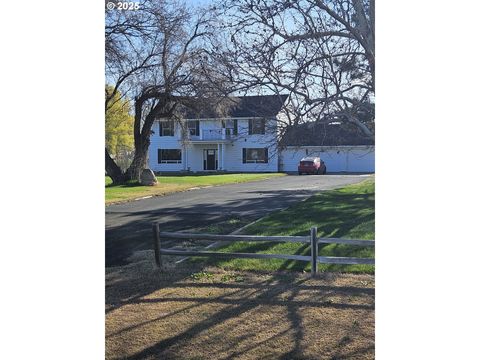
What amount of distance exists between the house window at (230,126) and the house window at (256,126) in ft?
0.32

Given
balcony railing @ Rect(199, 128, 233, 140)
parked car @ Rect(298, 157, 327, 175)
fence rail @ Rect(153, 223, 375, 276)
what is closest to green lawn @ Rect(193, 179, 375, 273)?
fence rail @ Rect(153, 223, 375, 276)

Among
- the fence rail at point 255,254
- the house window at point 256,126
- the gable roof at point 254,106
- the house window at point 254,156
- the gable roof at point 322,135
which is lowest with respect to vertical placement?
the fence rail at point 255,254

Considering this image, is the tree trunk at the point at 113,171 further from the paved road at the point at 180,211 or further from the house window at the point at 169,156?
the house window at the point at 169,156

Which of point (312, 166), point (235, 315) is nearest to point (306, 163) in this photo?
point (312, 166)

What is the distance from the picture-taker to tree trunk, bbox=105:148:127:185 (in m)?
3.08

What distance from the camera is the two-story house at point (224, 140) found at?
2699mm

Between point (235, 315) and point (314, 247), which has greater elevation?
point (314, 247)

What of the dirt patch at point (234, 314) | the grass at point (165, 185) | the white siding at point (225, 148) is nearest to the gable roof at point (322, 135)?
the white siding at point (225, 148)

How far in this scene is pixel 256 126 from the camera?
2.77 metres

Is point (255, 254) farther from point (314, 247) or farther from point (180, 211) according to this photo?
point (180, 211)

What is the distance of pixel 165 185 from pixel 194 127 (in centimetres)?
45
